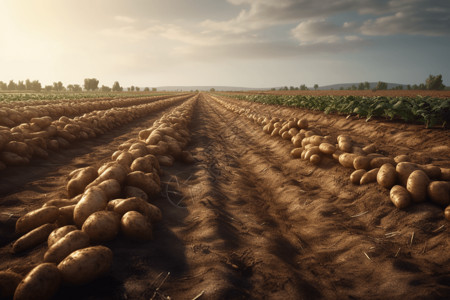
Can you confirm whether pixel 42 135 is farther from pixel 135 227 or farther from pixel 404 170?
pixel 404 170

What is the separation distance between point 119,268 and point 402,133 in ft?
24.7

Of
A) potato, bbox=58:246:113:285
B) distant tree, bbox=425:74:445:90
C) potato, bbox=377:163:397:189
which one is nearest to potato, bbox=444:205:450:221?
potato, bbox=377:163:397:189

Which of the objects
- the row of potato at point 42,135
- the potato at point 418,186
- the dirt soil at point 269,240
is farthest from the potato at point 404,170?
the row of potato at point 42,135

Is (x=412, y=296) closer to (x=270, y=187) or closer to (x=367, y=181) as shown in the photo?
(x=367, y=181)

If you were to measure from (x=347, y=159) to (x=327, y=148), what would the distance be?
2.25 feet

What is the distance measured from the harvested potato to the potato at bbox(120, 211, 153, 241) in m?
0.67

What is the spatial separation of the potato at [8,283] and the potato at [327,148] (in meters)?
5.23

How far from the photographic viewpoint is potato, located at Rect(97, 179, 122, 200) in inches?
128

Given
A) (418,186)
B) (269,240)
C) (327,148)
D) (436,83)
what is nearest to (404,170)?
(418,186)

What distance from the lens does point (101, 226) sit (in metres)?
2.60

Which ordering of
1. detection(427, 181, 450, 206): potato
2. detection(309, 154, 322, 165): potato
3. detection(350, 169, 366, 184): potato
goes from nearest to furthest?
detection(427, 181, 450, 206): potato, detection(350, 169, 366, 184): potato, detection(309, 154, 322, 165): potato

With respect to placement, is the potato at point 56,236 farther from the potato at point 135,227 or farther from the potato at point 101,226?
the potato at point 135,227

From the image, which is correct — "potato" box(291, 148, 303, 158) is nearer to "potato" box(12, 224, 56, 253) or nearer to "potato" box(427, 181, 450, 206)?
"potato" box(427, 181, 450, 206)

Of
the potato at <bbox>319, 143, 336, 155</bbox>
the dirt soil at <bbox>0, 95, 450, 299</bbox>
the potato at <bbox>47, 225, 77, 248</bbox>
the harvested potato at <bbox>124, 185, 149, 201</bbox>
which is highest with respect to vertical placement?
the potato at <bbox>319, 143, 336, 155</bbox>
